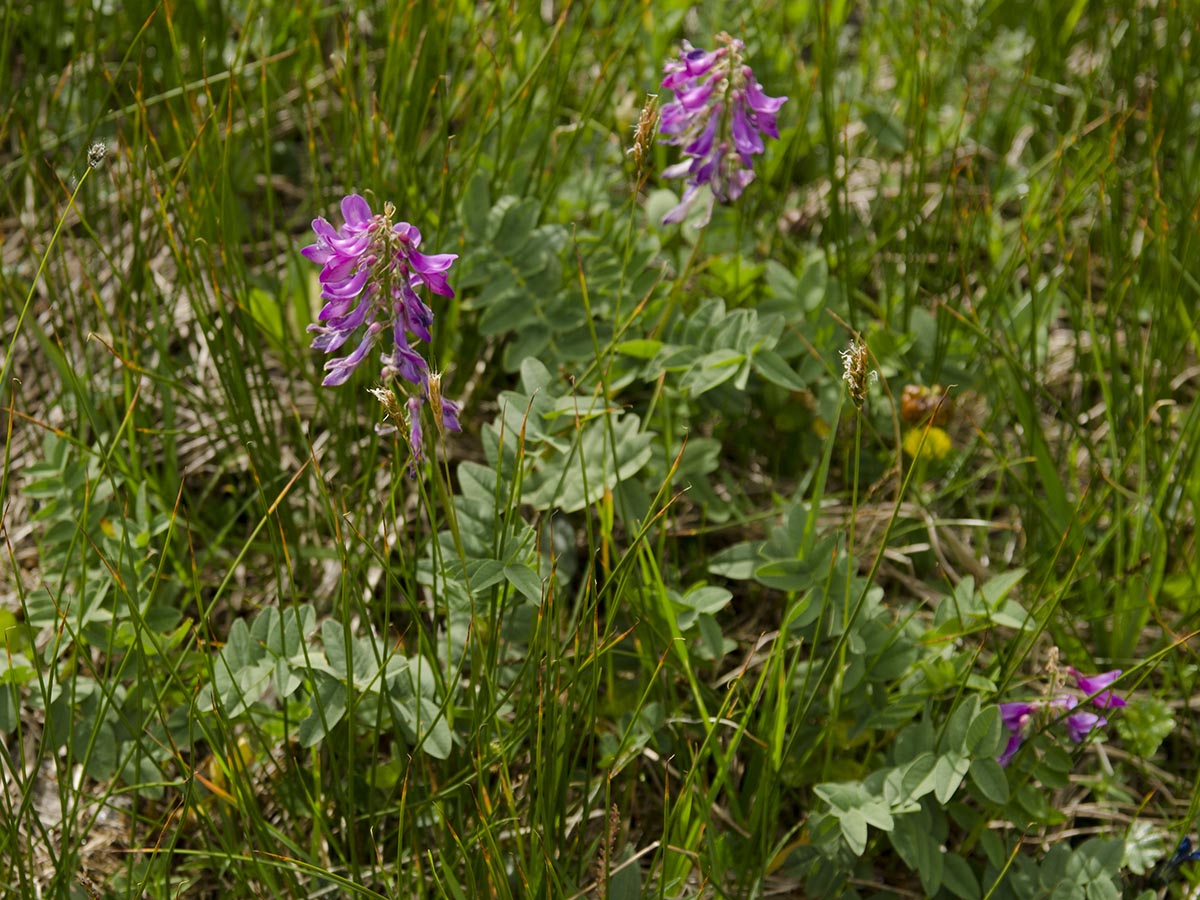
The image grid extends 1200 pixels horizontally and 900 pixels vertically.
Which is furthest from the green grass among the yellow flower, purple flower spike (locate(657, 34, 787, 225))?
purple flower spike (locate(657, 34, 787, 225))

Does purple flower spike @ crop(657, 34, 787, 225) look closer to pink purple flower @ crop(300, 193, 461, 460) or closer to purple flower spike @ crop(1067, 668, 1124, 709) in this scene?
pink purple flower @ crop(300, 193, 461, 460)

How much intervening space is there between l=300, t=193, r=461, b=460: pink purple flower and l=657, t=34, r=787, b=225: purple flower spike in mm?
669

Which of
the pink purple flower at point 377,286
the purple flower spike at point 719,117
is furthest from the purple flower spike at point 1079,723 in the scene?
the pink purple flower at point 377,286

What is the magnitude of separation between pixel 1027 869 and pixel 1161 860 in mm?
248

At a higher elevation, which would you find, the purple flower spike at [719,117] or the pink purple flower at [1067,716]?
the purple flower spike at [719,117]

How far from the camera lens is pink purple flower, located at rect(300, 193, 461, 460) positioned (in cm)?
153

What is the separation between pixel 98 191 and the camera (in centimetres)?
272

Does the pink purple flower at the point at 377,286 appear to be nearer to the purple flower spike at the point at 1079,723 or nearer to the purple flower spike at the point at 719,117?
the purple flower spike at the point at 719,117

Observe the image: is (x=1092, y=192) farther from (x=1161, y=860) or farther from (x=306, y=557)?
(x=306, y=557)

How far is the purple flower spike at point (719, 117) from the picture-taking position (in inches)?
78.4

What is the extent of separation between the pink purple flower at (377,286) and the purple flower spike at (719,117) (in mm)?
669

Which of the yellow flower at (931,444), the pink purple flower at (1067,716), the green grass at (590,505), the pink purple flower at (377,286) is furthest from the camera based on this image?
→ the yellow flower at (931,444)

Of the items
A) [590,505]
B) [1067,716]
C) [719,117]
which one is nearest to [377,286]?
[590,505]

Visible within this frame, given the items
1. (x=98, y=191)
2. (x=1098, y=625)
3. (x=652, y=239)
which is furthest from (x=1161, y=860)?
(x=98, y=191)
